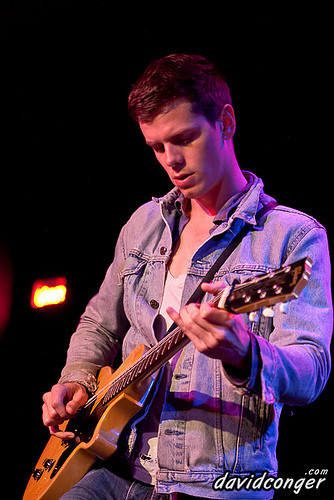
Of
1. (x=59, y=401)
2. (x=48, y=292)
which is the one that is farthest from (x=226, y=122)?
(x=48, y=292)

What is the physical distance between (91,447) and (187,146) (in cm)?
141

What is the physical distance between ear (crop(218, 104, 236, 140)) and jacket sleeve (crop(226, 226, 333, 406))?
67 centimetres

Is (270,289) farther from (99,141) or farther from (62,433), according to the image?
(99,141)

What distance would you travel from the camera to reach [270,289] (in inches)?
49.0

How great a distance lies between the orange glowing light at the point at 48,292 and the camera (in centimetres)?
370

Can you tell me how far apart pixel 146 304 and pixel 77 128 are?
6.83ft

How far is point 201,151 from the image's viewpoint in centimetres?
205

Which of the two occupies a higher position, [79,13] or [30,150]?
[79,13]

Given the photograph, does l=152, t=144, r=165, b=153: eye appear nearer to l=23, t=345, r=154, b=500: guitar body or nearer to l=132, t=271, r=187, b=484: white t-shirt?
l=132, t=271, r=187, b=484: white t-shirt

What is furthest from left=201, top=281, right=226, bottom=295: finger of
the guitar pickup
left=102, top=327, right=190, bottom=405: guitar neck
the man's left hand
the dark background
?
the dark background

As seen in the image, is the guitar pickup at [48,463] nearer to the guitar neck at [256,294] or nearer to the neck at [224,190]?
the guitar neck at [256,294]

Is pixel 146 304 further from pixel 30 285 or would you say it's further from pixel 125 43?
pixel 125 43

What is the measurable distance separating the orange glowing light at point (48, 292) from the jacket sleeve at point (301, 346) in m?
2.37

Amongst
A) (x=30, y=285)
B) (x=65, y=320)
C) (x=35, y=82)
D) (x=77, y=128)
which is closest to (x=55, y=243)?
(x=30, y=285)
